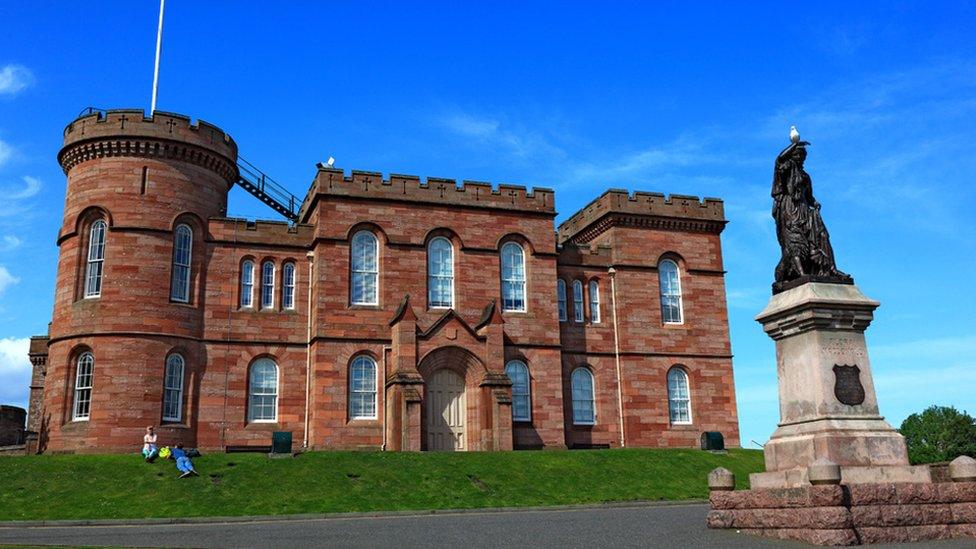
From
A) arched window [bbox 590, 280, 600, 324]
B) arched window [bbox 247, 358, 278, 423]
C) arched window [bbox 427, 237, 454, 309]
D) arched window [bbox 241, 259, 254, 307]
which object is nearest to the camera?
arched window [bbox 247, 358, 278, 423]

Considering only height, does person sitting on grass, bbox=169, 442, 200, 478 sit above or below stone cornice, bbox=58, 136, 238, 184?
below

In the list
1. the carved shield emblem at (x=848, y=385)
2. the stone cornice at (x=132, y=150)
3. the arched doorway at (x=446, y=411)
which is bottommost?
the carved shield emblem at (x=848, y=385)

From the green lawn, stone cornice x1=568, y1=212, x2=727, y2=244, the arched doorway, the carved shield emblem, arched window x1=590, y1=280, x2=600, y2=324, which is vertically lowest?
the green lawn

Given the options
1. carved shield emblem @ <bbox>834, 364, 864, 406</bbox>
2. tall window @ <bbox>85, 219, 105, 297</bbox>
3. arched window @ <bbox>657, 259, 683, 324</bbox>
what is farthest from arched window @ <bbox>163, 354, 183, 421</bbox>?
carved shield emblem @ <bbox>834, 364, 864, 406</bbox>

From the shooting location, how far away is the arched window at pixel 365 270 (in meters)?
34.8

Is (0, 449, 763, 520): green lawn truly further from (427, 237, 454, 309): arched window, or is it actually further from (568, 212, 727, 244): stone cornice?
(568, 212, 727, 244): stone cornice

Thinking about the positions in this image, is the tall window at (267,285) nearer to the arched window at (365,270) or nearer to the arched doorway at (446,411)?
the arched window at (365,270)

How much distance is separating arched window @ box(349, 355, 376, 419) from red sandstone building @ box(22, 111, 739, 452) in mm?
58

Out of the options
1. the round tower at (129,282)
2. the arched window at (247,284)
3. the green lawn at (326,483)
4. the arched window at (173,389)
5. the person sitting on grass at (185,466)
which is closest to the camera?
the green lawn at (326,483)

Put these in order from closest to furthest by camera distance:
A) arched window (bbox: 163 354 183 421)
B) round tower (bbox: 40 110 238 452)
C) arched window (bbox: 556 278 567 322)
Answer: round tower (bbox: 40 110 238 452) < arched window (bbox: 163 354 183 421) < arched window (bbox: 556 278 567 322)

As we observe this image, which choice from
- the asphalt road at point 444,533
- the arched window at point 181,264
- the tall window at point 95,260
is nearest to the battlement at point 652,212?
the arched window at point 181,264

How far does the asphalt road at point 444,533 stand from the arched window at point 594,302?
17893 mm

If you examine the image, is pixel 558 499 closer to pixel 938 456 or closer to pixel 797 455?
pixel 797 455

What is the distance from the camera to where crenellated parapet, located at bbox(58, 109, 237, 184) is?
33656 millimetres
